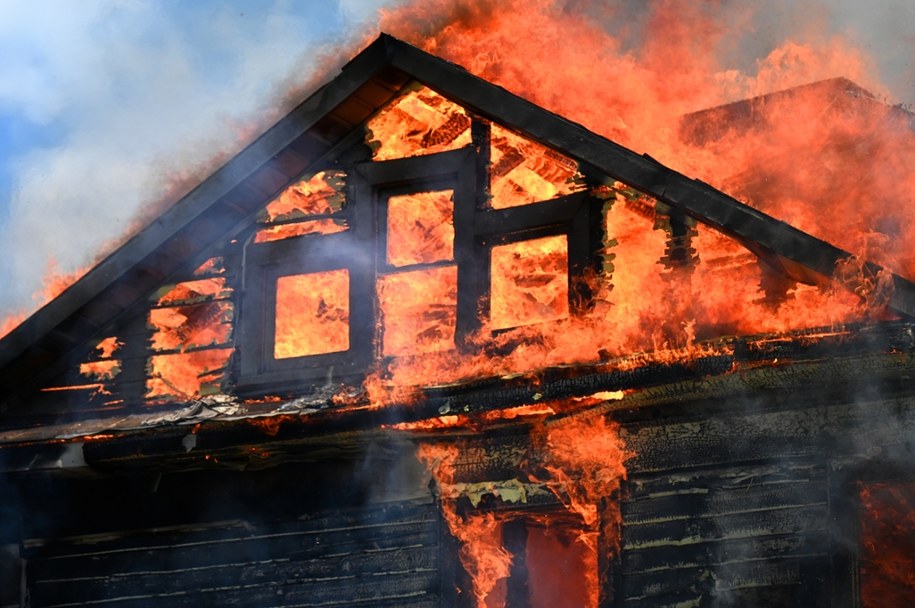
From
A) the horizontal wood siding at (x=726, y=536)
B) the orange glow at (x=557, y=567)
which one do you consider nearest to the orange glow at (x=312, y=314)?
the orange glow at (x=557, y=567)

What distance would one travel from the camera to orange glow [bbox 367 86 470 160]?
10.1 m

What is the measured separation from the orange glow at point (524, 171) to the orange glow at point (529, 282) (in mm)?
416

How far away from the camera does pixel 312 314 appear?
10.1 m

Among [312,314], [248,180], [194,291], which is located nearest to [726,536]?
[312,314]

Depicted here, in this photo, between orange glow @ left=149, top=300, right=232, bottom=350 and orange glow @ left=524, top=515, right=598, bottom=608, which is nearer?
orange glow @ left=524, top=515, right=598, bottom=608

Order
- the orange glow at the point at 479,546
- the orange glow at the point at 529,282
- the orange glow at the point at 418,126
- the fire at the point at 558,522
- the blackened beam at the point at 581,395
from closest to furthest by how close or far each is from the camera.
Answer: the blackened beam at the point at 581,395
the fire at the point at 558,522
the orange glow at the point at 479,546
the orange glow at the point at 529,282
the orange glow at the point at 418,126

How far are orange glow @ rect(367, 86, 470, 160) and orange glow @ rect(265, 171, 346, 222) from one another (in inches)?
19.3

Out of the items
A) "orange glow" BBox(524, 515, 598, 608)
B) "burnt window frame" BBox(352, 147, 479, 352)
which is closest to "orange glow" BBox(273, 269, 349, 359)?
"burnt window frame" BBox(352, 147, 479, 352)

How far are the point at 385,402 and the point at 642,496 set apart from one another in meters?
2.02

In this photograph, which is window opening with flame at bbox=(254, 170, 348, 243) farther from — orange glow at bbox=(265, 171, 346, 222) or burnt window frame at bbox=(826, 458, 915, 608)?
burnt window frame at bbox=(826, 458, 915, 608)

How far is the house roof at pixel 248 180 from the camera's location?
9.56 meters

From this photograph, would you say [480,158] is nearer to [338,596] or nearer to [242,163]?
[242,163]

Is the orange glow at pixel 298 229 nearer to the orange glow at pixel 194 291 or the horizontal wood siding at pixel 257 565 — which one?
the orange glow at pixel 194 291

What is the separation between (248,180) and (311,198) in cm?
60
